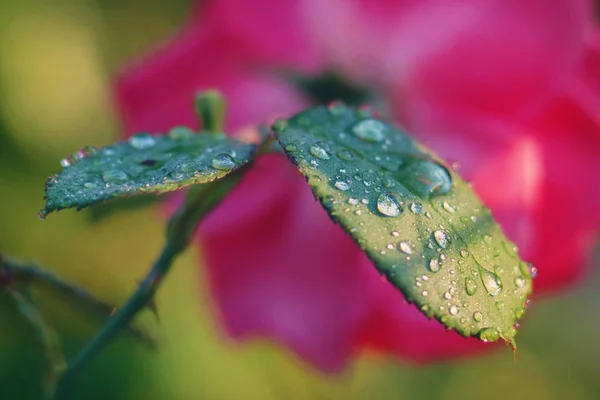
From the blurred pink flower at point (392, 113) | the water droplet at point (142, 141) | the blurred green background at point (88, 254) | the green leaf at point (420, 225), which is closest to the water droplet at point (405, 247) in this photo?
the green leaf at point (420, 225)

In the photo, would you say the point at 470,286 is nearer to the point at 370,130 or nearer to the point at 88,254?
the point at 370,130

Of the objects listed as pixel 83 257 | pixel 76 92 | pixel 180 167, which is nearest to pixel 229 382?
pixel 83 257

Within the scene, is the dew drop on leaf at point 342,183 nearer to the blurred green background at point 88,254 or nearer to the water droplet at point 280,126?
the water droplet at point 280,126

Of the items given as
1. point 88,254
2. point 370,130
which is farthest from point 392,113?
point 88,254

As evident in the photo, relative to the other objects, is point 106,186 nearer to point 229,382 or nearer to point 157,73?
point 157,73

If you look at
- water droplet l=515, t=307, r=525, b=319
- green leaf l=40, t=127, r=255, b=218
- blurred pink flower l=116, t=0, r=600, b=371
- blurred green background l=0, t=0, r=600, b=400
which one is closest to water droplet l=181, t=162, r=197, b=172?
green leaf l=40, t=127, r=255, b=218
